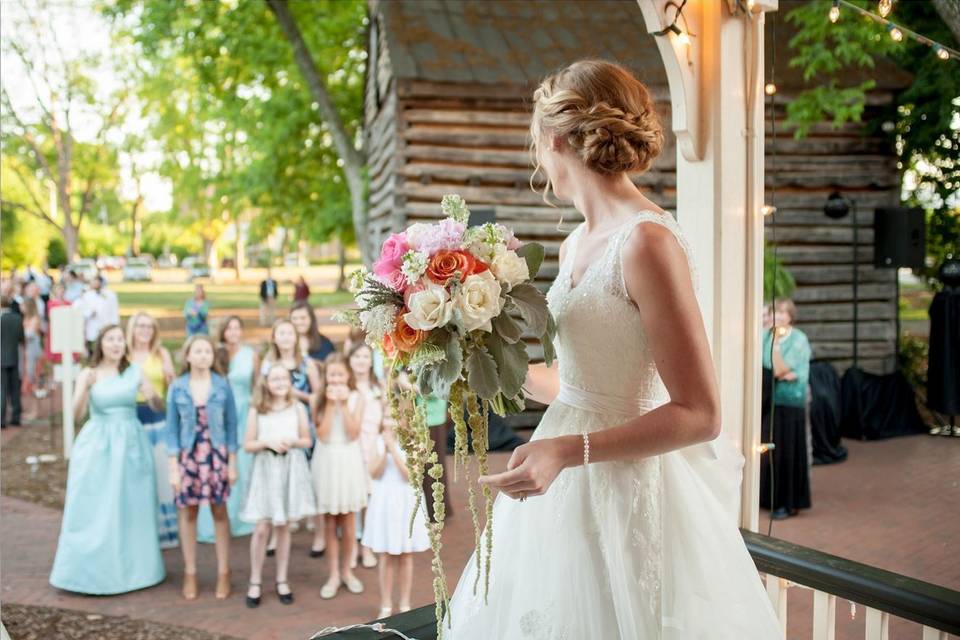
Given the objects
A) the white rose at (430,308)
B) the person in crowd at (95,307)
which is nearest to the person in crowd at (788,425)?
the white rose at (430,308)

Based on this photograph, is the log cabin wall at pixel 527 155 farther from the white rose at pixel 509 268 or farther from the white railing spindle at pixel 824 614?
the white rose at pixel 509 268

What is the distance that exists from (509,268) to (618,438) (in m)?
0.34

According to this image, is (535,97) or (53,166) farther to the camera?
(53,166)

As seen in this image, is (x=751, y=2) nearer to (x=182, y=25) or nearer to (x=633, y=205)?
(x=633, y=205)

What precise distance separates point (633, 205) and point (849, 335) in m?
9.82

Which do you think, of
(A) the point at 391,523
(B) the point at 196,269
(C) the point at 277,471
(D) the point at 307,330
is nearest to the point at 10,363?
(D) the point at 307,330

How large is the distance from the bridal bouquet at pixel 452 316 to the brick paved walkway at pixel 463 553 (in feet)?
9.40

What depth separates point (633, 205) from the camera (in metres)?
1.66

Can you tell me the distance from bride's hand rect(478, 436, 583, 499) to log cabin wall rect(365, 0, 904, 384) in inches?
318

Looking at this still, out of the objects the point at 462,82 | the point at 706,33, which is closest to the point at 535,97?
the point at 706,33

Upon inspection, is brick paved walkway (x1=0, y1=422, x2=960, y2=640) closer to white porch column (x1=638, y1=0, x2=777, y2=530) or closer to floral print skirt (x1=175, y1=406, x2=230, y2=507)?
floral print skirt (x1=175, y1=406, x2=230, y2=507)

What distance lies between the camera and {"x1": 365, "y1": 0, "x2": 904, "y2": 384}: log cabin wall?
9859mm

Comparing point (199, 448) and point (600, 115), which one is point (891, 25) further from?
point (199, 448)

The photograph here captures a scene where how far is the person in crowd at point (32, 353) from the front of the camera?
1254 cm
